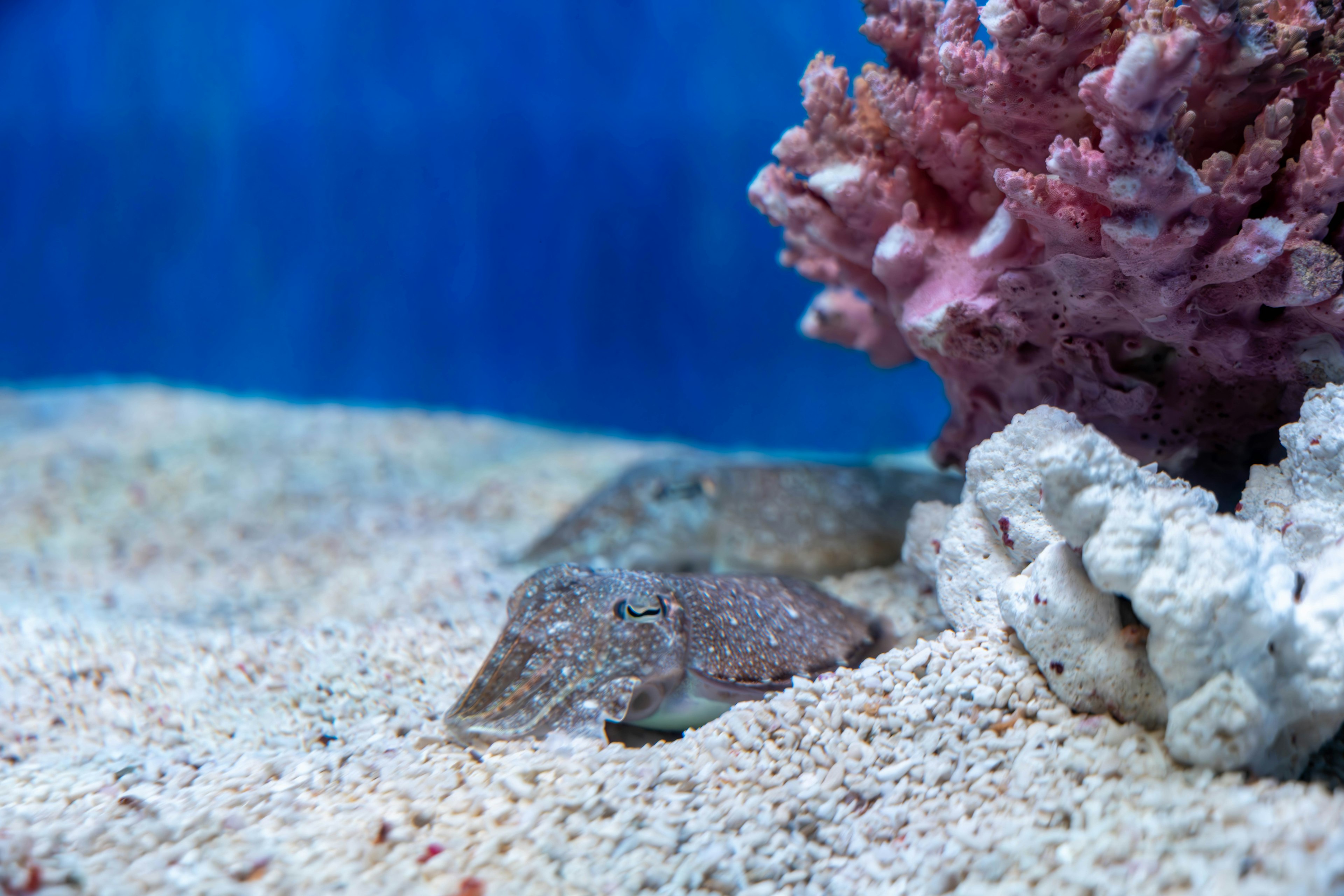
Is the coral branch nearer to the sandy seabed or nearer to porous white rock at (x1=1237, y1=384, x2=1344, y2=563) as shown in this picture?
porous white rock at (x1=1237, y1=384, x2=1344, y2=563)

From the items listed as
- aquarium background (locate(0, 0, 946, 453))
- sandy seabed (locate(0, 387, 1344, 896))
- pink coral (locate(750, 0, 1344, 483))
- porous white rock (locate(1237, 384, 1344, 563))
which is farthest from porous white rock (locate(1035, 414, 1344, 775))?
aquarium background (locate(0, 0, 946, 453))

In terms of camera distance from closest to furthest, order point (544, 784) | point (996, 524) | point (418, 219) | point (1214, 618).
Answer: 1. point (1214, 618)
2. point (544, 784)
3. point (996, 524)
4. point (418, 219)

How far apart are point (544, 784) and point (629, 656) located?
0.48m

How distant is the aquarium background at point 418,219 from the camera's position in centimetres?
791

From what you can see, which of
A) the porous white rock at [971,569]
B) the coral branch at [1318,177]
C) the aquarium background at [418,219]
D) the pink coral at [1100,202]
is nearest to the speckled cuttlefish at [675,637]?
the porous white rock at [971,569]

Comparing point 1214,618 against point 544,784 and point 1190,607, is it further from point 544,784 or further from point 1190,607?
point 544,784

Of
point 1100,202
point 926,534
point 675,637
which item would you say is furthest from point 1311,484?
point 675,637

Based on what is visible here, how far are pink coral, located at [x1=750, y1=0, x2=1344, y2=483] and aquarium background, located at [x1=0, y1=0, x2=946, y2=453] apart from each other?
16.0 feet

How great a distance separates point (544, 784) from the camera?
1970 millimetres

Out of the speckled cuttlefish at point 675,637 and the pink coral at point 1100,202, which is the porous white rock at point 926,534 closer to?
the speckled cuttlefish at point 675,637

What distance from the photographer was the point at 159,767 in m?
2.29

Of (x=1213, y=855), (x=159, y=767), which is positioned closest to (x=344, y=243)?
(x=159, y=767)

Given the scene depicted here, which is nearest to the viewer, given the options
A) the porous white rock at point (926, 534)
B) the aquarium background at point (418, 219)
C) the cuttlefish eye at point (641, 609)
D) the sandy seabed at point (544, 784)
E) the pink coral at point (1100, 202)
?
the sandy seabed at point (544, 784)

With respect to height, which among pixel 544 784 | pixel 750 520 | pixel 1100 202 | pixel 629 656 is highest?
pixel 1100 202
